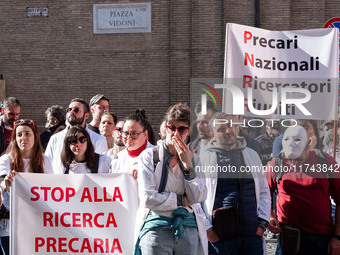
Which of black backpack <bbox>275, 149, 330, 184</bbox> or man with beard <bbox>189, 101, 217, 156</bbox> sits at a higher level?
man with beard <bbox>189, 101, 217, 156</bbox>

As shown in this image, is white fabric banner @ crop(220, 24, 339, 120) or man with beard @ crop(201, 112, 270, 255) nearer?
man with beard @ crop(201, 112, 270, 255)

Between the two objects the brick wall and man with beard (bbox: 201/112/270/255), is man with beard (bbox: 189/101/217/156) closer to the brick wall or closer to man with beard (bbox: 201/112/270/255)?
man with beard (bbox: 201/112/270/255)

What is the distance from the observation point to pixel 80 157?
4.96 metres

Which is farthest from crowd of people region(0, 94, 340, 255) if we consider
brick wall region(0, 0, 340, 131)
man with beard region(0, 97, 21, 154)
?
brick wall region(0, 0, 340, 131)

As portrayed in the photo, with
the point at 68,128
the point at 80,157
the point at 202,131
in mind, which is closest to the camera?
the point at 80,157

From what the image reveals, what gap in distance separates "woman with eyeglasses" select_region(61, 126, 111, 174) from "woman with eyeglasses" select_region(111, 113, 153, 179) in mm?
134

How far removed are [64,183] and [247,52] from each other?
2111mm

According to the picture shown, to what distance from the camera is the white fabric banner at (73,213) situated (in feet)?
15.2

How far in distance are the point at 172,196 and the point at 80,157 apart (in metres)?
1.44

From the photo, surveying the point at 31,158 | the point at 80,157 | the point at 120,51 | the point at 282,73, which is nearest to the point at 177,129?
the point at 80,157

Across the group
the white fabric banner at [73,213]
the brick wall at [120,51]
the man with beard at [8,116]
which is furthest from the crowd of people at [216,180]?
the brick wall at [120,51]

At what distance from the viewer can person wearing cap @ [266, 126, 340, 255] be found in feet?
14.4

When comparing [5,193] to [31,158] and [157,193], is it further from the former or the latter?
[157,193]

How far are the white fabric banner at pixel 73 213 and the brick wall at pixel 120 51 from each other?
10.7 m
